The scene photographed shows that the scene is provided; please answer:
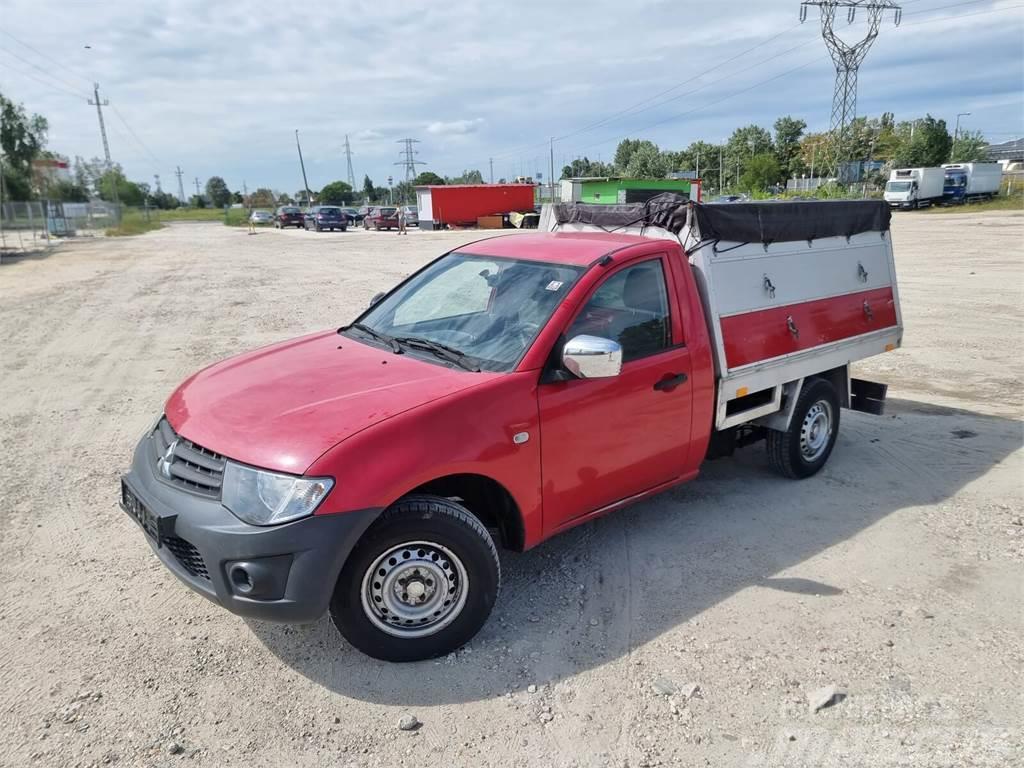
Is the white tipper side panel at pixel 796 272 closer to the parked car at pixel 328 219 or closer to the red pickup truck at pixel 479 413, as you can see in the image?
the red pickup truck at pixel 479 413

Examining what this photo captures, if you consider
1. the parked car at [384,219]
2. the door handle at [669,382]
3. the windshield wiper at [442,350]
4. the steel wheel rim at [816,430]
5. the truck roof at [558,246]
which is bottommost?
the steel wheel rim at [816,430]

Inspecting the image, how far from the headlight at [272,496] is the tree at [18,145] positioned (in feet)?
203

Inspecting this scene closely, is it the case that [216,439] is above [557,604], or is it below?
above

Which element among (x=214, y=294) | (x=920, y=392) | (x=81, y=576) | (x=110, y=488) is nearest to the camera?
(x=81, y=576)

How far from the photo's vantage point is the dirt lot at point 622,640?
9.25 feet

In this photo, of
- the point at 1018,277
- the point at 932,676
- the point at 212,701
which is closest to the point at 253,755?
the point at 212,701

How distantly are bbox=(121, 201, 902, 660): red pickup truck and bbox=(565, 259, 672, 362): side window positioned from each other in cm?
1

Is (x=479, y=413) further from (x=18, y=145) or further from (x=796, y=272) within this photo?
(x=18, y=145)

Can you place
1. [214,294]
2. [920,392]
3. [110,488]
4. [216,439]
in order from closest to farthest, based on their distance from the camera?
[216,439]
[110,488]
[920,392]
[214,294]

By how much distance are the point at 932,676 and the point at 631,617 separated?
53.3 inches

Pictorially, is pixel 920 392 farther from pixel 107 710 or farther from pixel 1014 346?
pixel 107 710

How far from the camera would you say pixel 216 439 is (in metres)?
3.16

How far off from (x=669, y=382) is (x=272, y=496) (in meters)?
2.27

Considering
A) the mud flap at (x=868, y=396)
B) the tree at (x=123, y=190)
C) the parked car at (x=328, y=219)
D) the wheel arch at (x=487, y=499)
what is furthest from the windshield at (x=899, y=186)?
the tree at (x=123, y=190)
